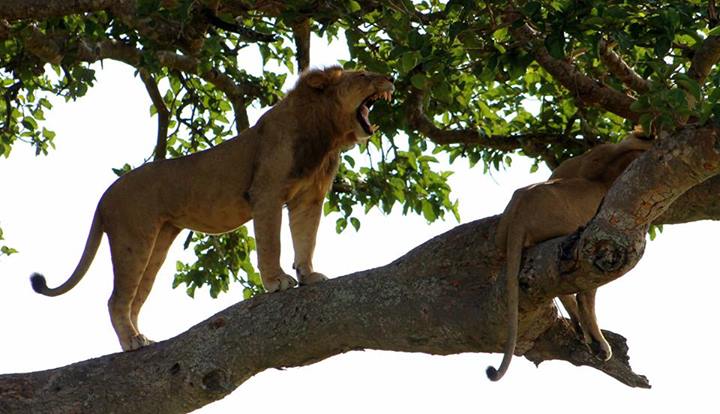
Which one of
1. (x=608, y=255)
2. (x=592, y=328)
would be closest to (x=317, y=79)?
(x=592, y=328)

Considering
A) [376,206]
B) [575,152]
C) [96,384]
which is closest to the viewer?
[96,384]

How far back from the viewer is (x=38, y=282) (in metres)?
7.47

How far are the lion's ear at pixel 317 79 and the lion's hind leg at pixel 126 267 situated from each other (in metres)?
1.24

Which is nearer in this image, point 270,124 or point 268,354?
point 268,354

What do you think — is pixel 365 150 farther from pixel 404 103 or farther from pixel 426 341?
pixel 426 341

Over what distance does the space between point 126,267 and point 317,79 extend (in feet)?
5.03

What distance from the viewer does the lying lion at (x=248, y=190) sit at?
7238 millimetres

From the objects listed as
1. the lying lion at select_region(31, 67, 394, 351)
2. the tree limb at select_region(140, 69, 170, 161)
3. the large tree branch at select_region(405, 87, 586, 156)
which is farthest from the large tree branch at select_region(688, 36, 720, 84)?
the tree limb at select_region(140, 69, 170, 161)

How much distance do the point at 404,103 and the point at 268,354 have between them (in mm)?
1996

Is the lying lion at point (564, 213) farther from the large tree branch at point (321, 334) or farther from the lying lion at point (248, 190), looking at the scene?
the lying lion at point (248, 190)

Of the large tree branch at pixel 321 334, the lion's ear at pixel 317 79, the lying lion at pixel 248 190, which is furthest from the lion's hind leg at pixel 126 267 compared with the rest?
the lion's ear at pixel 317 79

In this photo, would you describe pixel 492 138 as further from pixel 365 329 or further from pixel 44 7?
pixel 44 7

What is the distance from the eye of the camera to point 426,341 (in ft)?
20.0

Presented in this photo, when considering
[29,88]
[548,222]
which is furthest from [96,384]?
[29,88]
